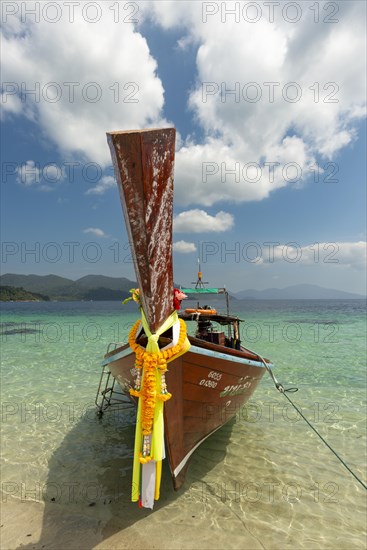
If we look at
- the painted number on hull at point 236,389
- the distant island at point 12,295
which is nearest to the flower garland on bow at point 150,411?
the painted number on hull at point 236,389

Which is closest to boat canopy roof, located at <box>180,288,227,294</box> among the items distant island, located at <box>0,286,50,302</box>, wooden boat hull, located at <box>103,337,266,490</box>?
wooden boat hull, located at <box>103,337,266,490</box>

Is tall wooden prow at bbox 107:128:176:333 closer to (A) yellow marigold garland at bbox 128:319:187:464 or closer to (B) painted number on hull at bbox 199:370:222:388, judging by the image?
(A) yellow marigold garland at bbox 128:319:187:464

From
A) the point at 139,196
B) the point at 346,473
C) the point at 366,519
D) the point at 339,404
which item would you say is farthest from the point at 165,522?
the point at 339,404

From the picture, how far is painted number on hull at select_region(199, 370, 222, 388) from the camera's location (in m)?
5.02

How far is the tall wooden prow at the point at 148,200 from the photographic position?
290 centimetres

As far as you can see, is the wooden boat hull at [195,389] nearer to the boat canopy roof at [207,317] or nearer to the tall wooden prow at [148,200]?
the tall wooden prow at [148,200]

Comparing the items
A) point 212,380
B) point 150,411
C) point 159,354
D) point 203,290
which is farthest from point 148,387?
point 203,290

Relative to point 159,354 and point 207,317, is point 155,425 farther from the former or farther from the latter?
point 207,317

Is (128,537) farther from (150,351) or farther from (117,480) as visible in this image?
(150,351)

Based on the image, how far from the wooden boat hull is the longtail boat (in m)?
0.02

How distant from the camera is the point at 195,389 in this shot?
16.1 feet

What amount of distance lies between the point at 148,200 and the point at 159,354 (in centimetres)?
197

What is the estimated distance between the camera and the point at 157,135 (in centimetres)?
292

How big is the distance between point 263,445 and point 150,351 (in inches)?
185
